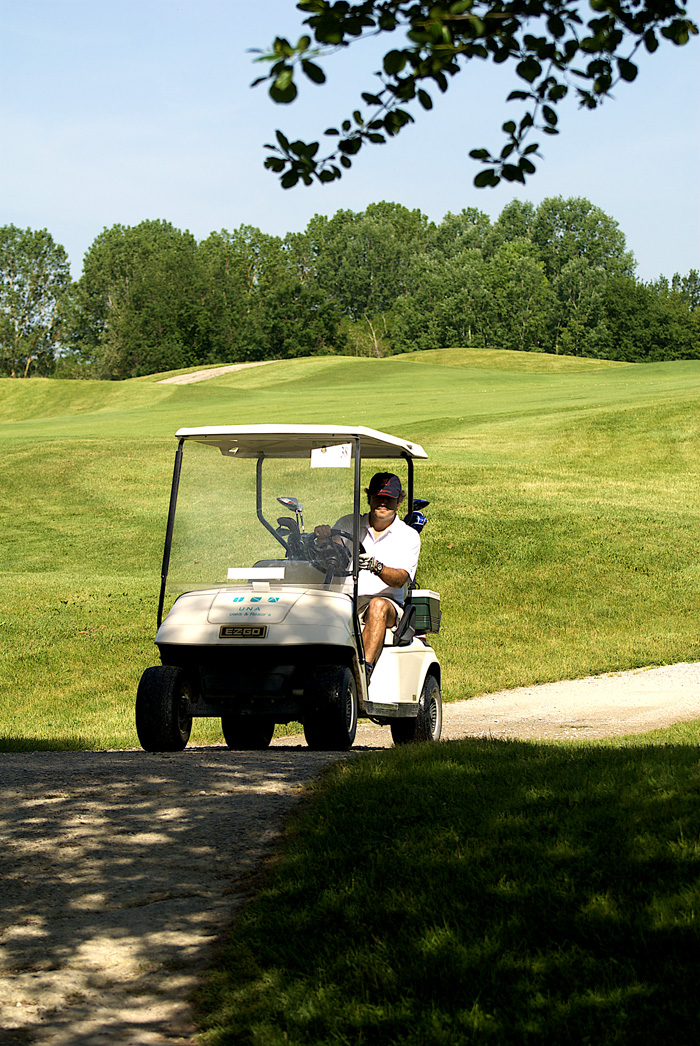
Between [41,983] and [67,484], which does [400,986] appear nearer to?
[41,983]

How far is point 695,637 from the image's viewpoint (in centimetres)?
1322

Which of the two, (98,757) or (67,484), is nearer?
(98,757)

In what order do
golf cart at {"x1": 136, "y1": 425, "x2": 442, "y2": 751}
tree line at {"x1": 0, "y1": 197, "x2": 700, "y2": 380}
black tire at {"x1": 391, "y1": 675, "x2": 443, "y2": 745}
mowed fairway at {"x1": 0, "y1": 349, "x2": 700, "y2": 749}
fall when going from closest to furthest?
golf cart at {"x1": 136, "y1": 425, "x2": 442, "y2": 751} → black tire at {"x1": 391, "y1": 675, "x2": 443, "y2": 745} → mowed fairway at {"x1": 0, "y1": 349, "x2": 700, "y2": 749} → tree line at {"x1": 0, "y1": 197, "x2": 700, "y2": 380}

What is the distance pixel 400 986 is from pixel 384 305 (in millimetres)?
101305

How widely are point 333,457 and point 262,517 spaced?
65cm

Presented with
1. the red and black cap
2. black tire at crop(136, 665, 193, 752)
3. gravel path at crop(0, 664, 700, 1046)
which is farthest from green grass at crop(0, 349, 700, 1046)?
the red and black cap

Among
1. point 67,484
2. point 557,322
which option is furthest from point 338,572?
point 557,322

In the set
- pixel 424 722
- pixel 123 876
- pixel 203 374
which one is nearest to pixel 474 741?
pixel 424 722

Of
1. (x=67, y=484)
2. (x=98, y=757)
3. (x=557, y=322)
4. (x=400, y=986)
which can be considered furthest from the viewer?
(x=557, y=322)

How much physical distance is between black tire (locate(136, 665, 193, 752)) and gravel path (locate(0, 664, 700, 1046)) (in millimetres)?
182

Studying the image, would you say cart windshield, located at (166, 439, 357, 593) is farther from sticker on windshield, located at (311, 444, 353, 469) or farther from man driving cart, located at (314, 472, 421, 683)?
man driving cart, located at (314, 472, 421, 683)

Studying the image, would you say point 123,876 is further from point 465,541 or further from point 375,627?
point 465,541

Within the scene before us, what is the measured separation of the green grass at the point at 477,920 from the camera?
10.4ft

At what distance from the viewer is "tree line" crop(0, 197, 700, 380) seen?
264 feet
